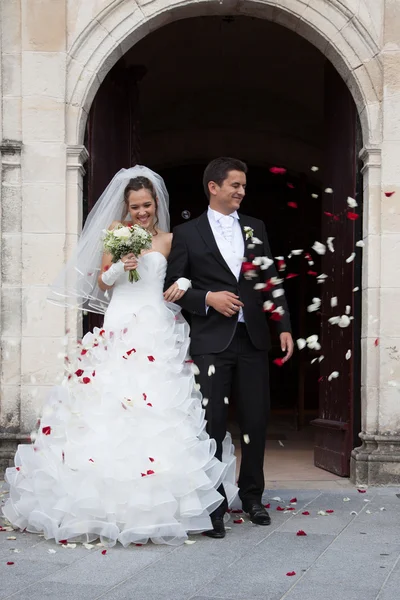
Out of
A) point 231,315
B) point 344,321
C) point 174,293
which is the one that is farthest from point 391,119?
point 174,293

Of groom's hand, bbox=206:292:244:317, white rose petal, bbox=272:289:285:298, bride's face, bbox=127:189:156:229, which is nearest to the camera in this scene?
groom's hand, bbox=206:292:244:317

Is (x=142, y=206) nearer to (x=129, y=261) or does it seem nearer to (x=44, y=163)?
(x=129, y=261)


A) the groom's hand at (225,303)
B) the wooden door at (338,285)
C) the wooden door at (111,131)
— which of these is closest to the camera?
the groom's hand at (225,303)

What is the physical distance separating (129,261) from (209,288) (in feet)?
1.56

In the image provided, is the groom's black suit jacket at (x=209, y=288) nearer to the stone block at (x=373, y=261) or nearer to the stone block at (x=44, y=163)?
the stone block at (x=373, y=261)

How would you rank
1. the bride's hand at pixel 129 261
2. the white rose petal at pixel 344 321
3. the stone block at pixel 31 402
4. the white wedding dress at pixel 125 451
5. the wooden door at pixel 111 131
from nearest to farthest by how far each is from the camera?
the white wedding dress at pixel 125 451, the bride's hand at pixel 129 261, the white rose petal at pixel 344 321, the stone block at pixel 31 402, the wooden door at pixel 111 131

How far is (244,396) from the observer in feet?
16.2

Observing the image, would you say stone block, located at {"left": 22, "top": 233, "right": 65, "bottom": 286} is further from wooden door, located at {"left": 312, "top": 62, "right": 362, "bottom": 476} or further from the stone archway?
wooden door, located at {"left": 312, "top": 62, "right": 362, "bottom": 476}

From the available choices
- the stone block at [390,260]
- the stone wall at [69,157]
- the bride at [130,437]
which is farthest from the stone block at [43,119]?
the stone block at [390,260]

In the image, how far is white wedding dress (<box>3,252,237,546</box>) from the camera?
445 centimetres

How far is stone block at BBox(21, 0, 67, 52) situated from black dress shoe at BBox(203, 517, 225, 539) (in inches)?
139

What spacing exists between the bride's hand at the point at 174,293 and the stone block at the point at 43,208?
5.43ft

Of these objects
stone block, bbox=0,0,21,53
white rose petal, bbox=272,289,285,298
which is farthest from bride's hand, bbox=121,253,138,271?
stone block, bbox=0,0,21,53

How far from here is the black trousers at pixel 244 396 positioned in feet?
15.9
